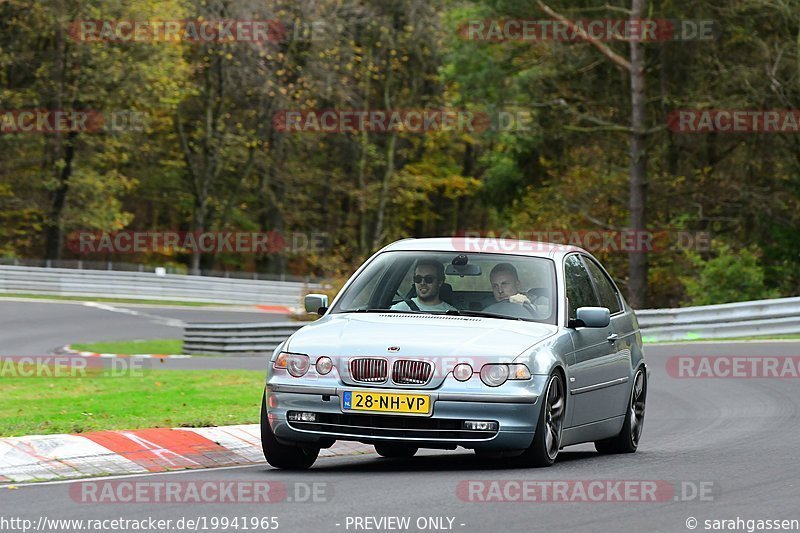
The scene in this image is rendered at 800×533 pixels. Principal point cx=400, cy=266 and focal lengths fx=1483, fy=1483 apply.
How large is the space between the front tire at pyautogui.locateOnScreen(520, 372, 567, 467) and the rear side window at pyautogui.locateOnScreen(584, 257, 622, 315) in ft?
6.08

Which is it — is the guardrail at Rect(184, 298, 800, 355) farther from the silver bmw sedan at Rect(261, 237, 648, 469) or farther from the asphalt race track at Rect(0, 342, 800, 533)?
the silver bmw sedan at Rect(261, 237, 648, 469)

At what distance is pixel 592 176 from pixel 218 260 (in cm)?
2750

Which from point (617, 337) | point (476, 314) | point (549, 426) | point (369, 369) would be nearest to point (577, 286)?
point (617, 337)

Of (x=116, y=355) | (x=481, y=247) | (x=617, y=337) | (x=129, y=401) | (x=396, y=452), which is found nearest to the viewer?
(x=481, y=247)

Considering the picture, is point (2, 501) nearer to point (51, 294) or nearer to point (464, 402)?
point (464, 402)

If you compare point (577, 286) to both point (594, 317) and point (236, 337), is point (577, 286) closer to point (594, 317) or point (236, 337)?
point (594, 317)

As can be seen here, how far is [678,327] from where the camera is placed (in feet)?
86.5

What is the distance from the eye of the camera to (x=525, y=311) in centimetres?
1041

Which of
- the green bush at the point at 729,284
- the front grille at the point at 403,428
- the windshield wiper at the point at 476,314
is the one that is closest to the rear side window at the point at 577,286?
the windshield wiper at the point at 476,314

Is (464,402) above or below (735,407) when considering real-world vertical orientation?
above

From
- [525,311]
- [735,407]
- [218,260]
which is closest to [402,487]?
[525,311]

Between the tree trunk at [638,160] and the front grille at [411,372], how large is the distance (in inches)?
1148

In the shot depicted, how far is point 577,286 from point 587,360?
2.44ft

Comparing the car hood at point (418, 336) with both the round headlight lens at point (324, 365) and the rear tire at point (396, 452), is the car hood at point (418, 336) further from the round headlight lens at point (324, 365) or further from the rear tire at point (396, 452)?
the rear tire at point (396, 452)
